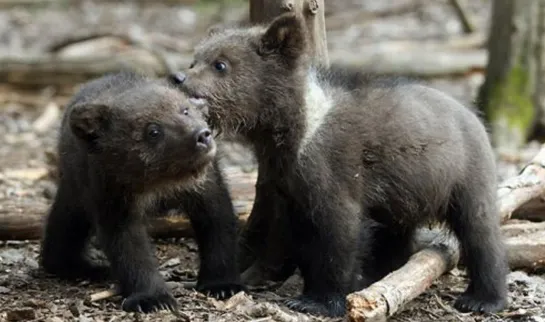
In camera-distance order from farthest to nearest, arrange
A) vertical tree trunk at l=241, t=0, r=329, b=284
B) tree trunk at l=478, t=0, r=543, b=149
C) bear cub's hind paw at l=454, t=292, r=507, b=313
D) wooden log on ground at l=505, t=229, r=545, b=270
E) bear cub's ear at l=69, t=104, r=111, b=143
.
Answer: tree trunk at l=478, t=0, r=543, b=149
wooden log on ground at l=505, t=229, r=545, b=270
vertical tree trunk at l=241, t=0, r=329, b=284
bear cub's hind paw at l=454, t=292, r=507, b=313
bear cub's ear at l=69, t=104, r=111, b=143

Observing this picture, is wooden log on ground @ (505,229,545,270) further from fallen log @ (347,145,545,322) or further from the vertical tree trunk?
the vertical tree trunk

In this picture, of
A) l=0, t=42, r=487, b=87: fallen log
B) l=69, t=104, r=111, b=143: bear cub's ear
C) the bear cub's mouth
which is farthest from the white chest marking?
l=0, t=42, r=487, b=87: fallen log

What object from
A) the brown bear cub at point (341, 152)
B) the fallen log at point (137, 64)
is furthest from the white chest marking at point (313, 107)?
the fallen log at point (137, 64)

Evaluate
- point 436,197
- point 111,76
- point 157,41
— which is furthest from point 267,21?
point 157,41

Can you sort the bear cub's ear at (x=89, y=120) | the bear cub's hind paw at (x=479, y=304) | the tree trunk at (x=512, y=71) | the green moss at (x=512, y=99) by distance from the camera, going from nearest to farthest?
the bear cub's ear at (x=89, y=120), the bear cub's hind paw at (x=479, y=304), the tree trunk at (x=512, y=71), the green moss at (x=512, y=99)

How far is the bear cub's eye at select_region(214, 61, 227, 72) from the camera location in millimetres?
7512

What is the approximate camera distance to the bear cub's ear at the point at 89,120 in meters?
7.32

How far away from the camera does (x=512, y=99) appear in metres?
14.0

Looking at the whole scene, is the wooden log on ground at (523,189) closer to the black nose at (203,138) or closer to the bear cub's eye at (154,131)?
the black nose at (203,138)

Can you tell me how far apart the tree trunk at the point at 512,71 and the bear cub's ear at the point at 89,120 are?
7.59 m

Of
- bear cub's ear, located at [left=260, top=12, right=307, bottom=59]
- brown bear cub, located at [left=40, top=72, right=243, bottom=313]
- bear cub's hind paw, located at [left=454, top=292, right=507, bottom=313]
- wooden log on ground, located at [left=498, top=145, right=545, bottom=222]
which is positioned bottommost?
bear cub's hind paw, located at [left=454, top=292, right=507, bottom=313]

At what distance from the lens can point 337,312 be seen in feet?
24.0

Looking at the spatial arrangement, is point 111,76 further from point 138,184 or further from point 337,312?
point 337,312

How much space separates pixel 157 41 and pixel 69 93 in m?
2.49
